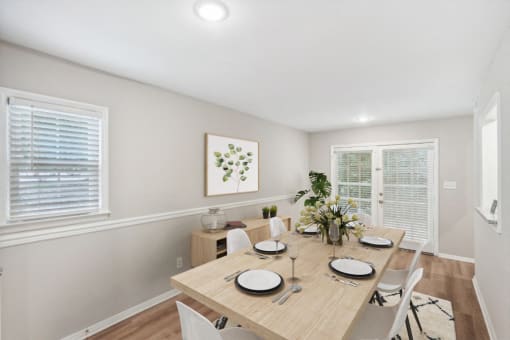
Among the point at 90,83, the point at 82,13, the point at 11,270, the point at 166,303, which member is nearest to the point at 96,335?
the point at 166,303

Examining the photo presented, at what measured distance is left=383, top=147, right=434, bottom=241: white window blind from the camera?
13.8 ft

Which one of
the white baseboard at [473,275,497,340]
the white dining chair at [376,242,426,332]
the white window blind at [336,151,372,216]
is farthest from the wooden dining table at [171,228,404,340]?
the white window blind at [336,151,372,216]

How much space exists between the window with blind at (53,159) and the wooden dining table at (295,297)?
1.26m

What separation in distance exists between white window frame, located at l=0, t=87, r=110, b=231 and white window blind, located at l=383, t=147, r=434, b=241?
15.0 ft

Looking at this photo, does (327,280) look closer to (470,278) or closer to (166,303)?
(166,303)

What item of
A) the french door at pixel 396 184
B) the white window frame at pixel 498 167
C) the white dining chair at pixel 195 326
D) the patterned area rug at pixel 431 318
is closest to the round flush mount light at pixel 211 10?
the white dining chair at pixel 195 326

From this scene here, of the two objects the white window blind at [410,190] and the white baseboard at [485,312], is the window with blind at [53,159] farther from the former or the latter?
the white window blind at [410,190]

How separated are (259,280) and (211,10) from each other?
1.58 m

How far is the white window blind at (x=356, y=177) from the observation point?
15.8ft

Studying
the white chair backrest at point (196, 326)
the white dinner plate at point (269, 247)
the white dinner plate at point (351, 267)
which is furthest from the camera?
the white dinner plate at point (269, 247)

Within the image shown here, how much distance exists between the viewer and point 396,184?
451 centimetres

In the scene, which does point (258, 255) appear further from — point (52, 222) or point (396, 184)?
point (396, 184)

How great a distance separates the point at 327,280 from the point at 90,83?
247 centimetres

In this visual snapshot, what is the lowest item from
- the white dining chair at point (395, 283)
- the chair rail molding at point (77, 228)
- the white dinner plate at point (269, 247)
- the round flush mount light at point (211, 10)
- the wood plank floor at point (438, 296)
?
the wood plank floor at point (438, 296)
